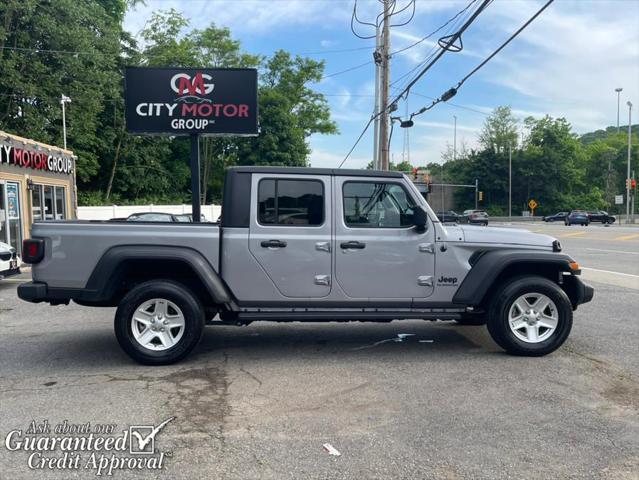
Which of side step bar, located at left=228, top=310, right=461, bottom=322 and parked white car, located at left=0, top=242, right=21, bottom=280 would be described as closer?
side step bar, located at left=228, top=310, right=461, bottom=322

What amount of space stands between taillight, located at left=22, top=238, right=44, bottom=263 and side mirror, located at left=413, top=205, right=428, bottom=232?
3.75 metres

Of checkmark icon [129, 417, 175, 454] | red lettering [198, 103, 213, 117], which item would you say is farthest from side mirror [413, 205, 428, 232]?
red lettering [198, 103, 213, 117]

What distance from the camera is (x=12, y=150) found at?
48.4ft

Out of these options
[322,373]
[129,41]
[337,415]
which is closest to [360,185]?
[322,373]

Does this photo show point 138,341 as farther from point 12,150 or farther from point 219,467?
point 12,150

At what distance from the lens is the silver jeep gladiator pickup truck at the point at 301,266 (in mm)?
5176

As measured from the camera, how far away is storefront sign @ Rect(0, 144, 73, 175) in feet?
47.6

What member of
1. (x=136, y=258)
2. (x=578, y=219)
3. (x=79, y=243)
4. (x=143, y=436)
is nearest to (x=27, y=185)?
(x=79, y=243)

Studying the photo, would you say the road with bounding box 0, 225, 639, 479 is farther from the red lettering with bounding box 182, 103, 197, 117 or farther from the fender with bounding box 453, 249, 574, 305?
the red lettering with bounding box 182, 103, 197, 117

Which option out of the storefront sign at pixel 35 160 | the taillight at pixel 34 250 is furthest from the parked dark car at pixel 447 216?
the storefront sign at pixel 35 160

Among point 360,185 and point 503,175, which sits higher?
point 503,175

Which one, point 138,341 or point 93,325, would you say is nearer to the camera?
point 138,341

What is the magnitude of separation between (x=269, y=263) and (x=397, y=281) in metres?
1.34

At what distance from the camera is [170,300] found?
520 centimetres
